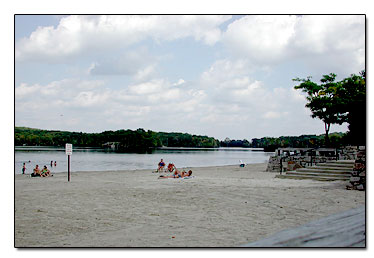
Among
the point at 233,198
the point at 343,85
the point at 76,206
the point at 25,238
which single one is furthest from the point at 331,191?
the point at 343,85

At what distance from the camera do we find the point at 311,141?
28.0m

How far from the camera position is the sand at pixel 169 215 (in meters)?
6.29

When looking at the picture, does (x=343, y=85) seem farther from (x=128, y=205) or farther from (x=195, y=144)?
(x=195, y=144)

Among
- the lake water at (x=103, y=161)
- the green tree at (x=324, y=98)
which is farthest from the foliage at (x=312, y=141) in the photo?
the lake water at (x=103, y=161)

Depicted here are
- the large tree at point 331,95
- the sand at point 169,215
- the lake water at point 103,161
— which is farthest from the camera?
the lake water at point 103,161

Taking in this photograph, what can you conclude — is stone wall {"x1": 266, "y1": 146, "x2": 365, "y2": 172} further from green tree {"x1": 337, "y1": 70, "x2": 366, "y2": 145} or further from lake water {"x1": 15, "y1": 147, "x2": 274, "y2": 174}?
lake water {"x1": 15, "y1": 147, "x2": 274, "y2": 174}

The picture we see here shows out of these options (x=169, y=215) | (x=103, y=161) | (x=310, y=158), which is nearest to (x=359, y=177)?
(x=169, y=215)

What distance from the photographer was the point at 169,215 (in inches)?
344

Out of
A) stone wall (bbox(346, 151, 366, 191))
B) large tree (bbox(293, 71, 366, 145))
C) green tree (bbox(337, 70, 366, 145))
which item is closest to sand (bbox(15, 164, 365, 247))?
stone wall (bbox(346, 151, 366, 191))

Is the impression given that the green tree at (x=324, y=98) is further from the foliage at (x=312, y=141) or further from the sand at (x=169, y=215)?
the sand at (x=169, y=215)

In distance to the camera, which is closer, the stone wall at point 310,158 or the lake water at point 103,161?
the stone wall at point 310,158

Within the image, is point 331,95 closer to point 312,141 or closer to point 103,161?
point 312,141

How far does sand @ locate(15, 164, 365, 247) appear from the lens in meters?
6.29
